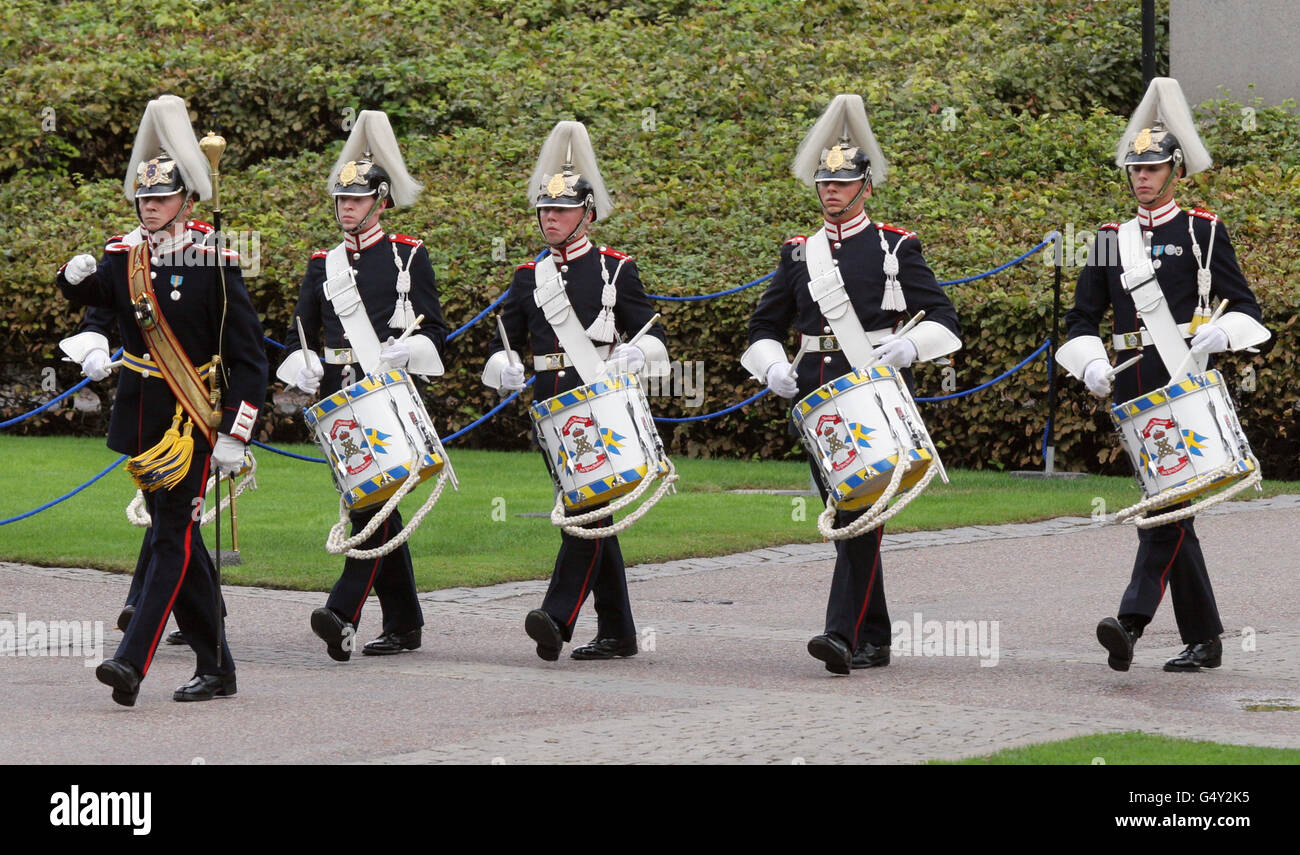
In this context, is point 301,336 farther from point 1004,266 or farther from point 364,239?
point 1004,266

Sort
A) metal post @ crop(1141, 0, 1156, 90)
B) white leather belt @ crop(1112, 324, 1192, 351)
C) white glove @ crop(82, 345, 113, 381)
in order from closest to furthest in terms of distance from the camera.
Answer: white glove @ crop(82, 345, 113, 381) → white leather belt @ crop(1112, 324, 1192, 351) → metal post @ crop(1141, 0, 1156, 90)

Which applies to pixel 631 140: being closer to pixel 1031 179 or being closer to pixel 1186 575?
pixel 1031 179

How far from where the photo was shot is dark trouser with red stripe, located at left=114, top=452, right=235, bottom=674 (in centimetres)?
746

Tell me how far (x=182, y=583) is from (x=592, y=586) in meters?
1.89

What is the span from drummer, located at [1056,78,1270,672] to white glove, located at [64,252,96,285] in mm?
3854

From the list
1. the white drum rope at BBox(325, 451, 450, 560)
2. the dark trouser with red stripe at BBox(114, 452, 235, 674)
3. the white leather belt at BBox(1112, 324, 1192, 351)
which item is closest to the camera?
the dark trouser with red stripe at BBox(114, 452, 235, 674)

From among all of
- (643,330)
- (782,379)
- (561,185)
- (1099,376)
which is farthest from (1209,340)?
(561,185)

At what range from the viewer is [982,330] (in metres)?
14.6

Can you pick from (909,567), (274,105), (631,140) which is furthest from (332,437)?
(274,105)

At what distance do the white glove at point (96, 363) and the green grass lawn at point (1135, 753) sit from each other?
3.55 meters

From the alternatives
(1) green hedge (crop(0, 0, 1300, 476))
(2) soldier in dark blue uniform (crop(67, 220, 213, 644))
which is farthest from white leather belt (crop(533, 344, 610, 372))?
(1) green hedge (crop(0, 0, 1300, 476))

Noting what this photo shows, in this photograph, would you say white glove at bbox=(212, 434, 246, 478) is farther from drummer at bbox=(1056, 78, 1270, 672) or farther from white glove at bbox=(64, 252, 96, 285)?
drummer at bbox=(1056, 78, 1270, 672)

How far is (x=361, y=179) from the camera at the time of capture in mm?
8711

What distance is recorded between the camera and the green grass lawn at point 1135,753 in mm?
6219
